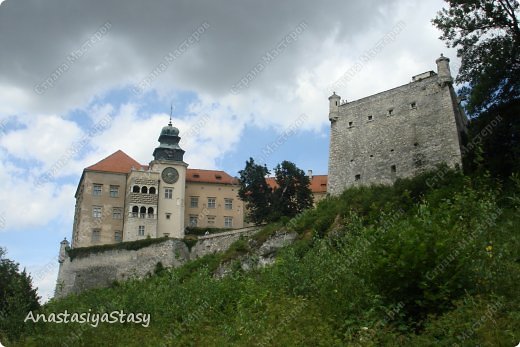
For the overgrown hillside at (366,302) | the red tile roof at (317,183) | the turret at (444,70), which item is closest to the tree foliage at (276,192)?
the red tile roof at (317,183)

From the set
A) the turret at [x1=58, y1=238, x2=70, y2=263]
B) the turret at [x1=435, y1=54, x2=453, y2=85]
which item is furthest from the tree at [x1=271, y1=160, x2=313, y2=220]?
the turret at [x1=58, y1=238, x2=70, y2=263]

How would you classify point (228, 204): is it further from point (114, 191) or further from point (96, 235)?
point (96, 235)

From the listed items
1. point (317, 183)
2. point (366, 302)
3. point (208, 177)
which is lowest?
point (366, 302)

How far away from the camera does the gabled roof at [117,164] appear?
50500mm

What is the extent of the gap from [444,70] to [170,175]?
2859 cm

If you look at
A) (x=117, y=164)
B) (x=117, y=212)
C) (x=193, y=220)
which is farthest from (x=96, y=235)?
(x=193, y=220)

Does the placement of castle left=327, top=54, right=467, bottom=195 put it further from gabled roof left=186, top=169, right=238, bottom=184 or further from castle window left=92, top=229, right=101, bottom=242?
castle window left=92, top=229, right=101, bottom=242

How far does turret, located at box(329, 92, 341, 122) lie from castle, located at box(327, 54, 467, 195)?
0.07m

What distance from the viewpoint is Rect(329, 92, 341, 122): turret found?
35.1 m

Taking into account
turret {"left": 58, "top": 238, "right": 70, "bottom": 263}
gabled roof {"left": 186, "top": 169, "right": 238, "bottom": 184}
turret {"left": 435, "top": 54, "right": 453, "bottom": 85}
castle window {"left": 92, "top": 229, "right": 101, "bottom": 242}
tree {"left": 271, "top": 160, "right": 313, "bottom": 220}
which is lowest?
turret {"left": 58, "top": 238, "right": 70, "bottom": 263}

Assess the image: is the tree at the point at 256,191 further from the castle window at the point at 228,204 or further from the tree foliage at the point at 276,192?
the castle window at the point at 228,204

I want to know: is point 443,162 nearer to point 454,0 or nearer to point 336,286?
point 454,0

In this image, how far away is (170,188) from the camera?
5041 centimetres

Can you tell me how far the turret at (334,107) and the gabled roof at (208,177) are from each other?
881 inches
